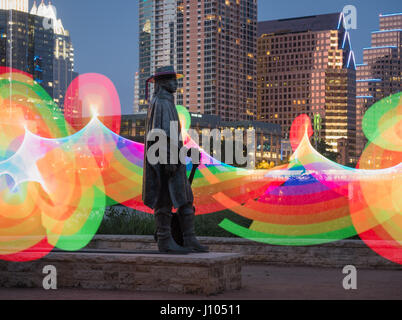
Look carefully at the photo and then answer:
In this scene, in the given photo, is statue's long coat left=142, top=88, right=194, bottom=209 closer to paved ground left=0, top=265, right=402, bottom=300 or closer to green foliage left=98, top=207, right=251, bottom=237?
paved ground left=0, top=265, right=402, bottom=300

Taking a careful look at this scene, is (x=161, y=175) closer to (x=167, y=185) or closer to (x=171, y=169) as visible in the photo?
(x=167, y=185)

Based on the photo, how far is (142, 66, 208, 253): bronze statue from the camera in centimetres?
1029

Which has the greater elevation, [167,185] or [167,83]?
[167,83]

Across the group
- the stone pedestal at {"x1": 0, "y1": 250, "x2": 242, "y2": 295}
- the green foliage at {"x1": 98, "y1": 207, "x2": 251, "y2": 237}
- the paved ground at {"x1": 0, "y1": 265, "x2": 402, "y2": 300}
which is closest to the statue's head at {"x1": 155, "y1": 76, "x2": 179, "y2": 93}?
the stone pedestal at {"x1": 0, "y1": 250, "x2": 242, "y2": 295}

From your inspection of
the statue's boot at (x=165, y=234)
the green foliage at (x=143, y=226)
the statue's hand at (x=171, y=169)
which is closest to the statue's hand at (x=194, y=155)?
the statue's hand at (x=171, y=169)

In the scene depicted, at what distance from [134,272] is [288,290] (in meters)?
2.51

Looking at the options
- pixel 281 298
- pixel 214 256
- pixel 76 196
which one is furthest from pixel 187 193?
pixel 76 196

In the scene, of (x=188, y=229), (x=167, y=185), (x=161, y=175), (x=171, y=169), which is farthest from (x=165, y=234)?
(x=171, y=169)

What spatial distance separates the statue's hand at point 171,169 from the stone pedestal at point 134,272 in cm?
132

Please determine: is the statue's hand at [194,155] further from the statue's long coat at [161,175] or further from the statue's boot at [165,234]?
the statue's boot at [165,234]

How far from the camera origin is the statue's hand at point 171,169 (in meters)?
10.1

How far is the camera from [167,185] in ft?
34.3

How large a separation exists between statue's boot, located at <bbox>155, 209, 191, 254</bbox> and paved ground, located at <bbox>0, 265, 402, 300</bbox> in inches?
39.2
